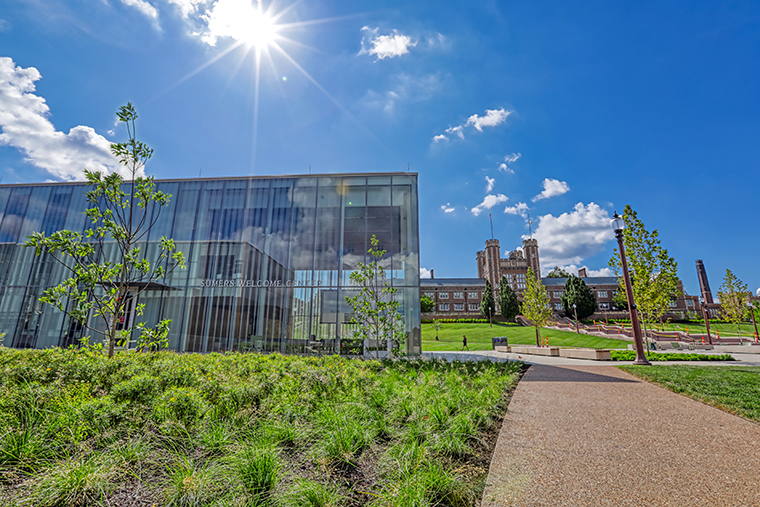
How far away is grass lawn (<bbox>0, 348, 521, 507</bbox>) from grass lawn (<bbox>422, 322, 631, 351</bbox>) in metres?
29.0

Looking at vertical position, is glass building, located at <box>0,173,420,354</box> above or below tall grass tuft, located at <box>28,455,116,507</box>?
above

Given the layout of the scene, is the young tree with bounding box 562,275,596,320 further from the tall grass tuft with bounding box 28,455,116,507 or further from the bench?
the tall grass tuft with bounding box 28,455,116,507

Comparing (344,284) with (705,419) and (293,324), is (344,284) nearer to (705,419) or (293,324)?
(293,324)

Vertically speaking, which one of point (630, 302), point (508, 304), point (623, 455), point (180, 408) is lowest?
point (623, 455)

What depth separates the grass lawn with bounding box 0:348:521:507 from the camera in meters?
2.56

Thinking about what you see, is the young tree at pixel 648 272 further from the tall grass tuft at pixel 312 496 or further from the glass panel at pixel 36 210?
the glass panel at pixel 36 210

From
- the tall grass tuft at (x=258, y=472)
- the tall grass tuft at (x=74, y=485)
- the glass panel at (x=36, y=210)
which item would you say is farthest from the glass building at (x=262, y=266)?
the tall grass tuft at (x=74, y=485)

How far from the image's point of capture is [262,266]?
57.9ft

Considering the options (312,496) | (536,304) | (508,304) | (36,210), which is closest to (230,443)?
(312,496)

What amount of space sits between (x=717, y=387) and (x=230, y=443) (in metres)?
9.87

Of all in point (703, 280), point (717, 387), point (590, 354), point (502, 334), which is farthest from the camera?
point (703, 280)

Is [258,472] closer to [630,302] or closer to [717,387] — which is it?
[717,387]

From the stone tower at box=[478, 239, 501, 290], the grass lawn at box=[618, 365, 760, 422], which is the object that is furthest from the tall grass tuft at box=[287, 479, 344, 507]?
the stone tower at box=[478, 239, 501, 290]

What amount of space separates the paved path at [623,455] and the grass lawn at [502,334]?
91.1 feet
